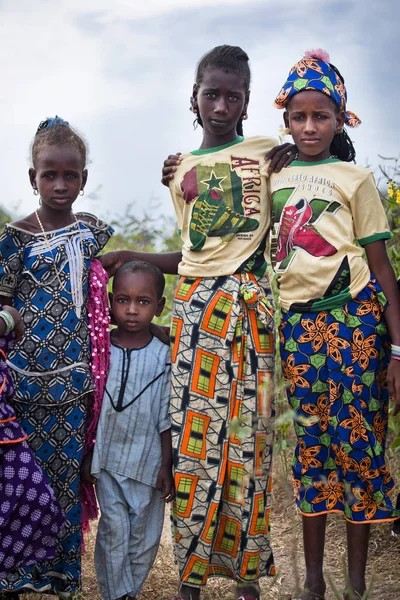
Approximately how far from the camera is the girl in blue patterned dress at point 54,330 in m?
2.93

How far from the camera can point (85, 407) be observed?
304cm

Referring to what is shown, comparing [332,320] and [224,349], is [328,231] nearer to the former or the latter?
[332,320]

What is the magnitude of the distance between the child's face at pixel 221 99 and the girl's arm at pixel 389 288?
29.0 inches

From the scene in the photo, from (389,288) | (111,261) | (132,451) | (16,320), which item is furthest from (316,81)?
(132,451)

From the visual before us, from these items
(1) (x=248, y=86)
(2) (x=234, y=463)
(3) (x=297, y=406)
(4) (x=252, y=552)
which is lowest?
(4) (x=252, y=552)

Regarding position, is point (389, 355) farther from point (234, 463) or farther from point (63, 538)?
point (63, 538)

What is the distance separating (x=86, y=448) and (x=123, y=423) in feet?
0.65

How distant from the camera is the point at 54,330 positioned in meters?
2.95

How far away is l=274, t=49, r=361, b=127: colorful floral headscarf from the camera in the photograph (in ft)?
9.46

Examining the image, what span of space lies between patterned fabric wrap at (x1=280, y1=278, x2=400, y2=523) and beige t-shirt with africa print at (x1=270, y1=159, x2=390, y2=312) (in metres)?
0.06

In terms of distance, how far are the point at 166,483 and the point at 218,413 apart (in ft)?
1.21

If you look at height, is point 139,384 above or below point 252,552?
above

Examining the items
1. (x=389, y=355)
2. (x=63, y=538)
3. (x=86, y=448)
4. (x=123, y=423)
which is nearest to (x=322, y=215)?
(x=389, y=355)

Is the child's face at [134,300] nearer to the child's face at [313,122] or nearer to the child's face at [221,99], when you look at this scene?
the child's face at [221,99]
